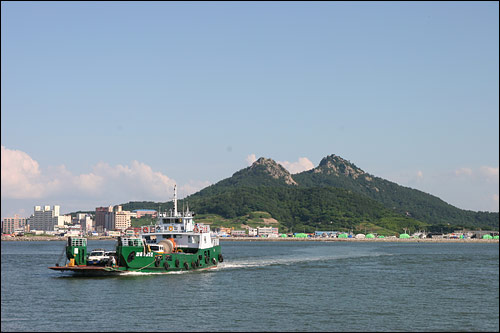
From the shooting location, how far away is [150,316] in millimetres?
41656

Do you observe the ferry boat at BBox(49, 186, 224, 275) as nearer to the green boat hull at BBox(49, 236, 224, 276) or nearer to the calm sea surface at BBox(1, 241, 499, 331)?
the green boat hull at BBox(49, 236, 224, 276)

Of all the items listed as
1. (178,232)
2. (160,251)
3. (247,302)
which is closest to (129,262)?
(160,251)

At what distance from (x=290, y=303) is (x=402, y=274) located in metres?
34.3

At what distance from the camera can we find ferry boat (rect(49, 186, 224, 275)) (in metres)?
66.0

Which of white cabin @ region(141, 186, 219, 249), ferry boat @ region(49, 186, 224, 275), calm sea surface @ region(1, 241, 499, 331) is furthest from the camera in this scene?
white cabin @ region(141, 186, 219, 249)

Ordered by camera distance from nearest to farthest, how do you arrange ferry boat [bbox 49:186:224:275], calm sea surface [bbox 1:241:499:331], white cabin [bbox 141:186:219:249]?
calm sea surface [bbox 1:241:499:331] → ferry boat [bbox 49:186:224:275] → white cabin [bbox 141:186:219:249]

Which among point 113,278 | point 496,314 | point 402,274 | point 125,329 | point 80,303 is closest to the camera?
point 125,329

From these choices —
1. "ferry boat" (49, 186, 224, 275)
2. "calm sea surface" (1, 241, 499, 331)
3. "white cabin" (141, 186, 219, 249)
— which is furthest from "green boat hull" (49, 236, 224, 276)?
"white cabin" (141, 186, 219, 249)

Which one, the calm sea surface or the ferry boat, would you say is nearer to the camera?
the calm sea surface

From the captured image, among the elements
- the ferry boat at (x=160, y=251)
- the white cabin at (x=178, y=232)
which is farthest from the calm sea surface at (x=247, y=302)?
the white cabin at (x=178, y=232)

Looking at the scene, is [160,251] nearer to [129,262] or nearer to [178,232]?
[129,262]

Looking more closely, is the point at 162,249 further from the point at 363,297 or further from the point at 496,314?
the point at 496,314

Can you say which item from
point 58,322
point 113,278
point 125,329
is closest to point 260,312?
point 125,329

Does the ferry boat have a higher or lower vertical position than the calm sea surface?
higher
